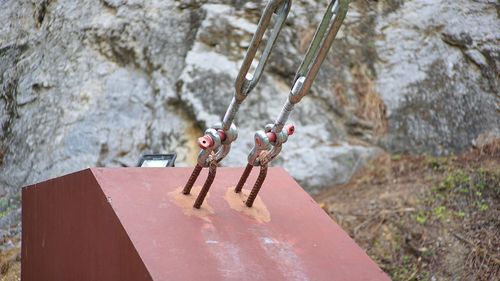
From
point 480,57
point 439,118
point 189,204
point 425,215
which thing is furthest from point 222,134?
point 480,57

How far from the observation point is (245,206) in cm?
235

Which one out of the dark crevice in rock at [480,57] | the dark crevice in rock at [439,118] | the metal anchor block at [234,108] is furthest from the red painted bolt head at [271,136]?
the dark crevice in rock at [480,57]

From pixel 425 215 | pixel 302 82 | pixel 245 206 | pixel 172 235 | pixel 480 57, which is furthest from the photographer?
pixel 480 57

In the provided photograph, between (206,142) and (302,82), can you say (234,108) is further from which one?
(302,82)

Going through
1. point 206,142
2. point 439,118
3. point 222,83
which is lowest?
point 222,83

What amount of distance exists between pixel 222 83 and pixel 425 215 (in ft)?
7.04

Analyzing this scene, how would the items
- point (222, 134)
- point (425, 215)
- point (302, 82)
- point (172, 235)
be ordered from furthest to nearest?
point (425, 215) → point (222, 134) → point (302, 82) → point (172, 235)

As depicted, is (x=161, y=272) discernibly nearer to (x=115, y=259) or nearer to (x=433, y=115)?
(x=115, y=259)

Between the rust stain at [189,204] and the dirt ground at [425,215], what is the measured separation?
2.21 metres

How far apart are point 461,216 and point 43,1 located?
4.49 meters

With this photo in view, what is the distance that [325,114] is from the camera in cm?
569

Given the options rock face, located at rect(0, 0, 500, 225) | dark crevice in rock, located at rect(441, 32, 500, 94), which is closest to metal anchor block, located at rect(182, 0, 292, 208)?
rock face, located at rect(0, 0, 500, 225)

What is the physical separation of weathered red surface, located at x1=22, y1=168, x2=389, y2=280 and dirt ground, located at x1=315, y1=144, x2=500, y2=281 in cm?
187

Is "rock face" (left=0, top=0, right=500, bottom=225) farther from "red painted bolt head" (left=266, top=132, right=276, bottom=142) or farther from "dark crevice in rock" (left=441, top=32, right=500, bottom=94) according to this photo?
"red painted bolt head" (left=266, top=132, right=276, bottom=142)
